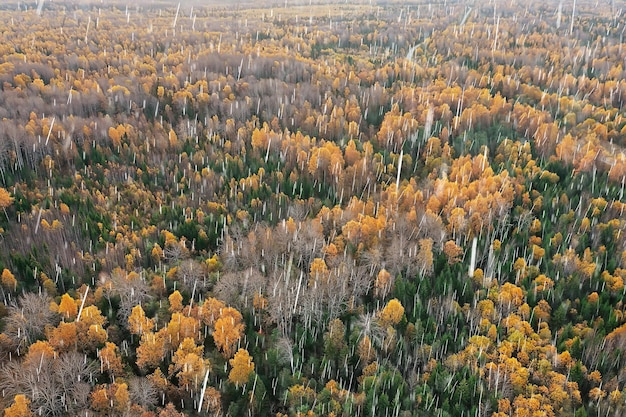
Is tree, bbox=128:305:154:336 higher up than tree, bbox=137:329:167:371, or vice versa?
tree, bbox=128:305:154:336

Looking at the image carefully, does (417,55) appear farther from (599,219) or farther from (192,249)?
(192,249)

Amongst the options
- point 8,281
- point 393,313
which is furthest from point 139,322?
point 393,313

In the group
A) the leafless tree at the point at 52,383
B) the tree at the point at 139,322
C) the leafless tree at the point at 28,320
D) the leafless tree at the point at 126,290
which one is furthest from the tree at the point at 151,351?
the leafless tree at the point at 28,320

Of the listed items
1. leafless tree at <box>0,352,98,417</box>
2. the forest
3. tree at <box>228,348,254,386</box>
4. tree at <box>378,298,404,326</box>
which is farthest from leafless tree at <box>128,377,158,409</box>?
tree at <box>378,298,404,326</box>

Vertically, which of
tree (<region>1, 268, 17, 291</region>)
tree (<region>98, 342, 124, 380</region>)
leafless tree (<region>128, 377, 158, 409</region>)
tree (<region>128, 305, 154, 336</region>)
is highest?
tree (<region>1, 268, 17, 291</region>)

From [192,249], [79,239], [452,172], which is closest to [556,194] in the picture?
[452,172]

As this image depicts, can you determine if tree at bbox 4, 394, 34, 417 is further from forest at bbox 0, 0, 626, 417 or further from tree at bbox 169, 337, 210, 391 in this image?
tree at bbox 169, 337, 210, 391

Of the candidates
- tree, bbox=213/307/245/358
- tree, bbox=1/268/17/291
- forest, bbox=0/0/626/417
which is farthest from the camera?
tree, bbox=1/268/17/291

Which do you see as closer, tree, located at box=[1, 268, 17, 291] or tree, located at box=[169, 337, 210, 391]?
tree, located at box=[169, 337, 210, 391]

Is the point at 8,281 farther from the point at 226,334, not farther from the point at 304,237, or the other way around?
the point at 304,237
